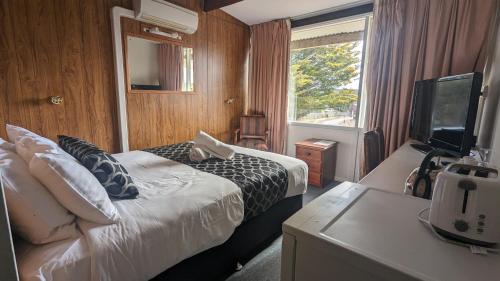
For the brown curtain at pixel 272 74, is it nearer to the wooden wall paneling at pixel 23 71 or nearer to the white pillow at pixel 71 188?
the wooden wall paneling at pixel 23 71

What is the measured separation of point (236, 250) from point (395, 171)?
1211mm

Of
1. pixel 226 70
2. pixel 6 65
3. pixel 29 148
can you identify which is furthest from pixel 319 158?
pixel 6 65

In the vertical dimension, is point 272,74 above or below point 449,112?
above

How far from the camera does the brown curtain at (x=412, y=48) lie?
230 centimetres

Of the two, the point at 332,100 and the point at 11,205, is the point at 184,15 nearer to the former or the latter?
the point at 332,100

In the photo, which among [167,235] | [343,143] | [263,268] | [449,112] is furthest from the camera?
[343,143]

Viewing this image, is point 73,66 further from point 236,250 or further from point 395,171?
point 395,171

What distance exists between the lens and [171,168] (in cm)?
196

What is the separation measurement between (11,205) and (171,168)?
3.48 feet

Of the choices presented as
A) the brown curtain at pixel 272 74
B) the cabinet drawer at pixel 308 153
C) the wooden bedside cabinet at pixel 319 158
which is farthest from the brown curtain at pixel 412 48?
the brown curtain at pixel 272 74

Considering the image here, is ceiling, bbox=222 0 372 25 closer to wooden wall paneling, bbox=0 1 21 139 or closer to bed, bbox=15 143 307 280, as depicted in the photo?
bed, bbox=15 143 307 280

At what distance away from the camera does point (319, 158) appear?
10.7ft

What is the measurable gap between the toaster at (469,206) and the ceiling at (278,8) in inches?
121

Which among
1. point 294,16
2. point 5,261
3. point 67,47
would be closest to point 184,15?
point 67,47
